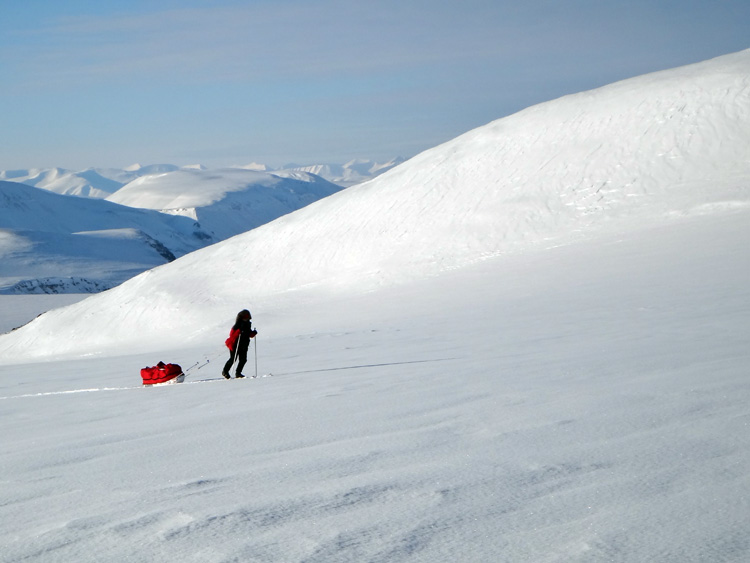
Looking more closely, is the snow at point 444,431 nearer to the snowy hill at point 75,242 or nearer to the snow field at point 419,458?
the snow field at point 419,458

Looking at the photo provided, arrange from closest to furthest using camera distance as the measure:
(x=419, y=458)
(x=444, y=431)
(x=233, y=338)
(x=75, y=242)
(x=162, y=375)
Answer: (x=419, y=458), (x=444, y=431), (x=233, y=338), (x=162, y=375), (x=75, y=242)

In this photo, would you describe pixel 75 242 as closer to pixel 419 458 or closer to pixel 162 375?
pixel 162 375

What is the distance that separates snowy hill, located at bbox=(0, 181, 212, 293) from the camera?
259 feet

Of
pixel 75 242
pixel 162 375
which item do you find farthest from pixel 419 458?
pixel 75 242

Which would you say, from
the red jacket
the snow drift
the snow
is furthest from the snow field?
the snow drift

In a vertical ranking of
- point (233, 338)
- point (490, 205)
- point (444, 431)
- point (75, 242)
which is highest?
point (75, 242)

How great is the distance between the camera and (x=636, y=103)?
110 ft

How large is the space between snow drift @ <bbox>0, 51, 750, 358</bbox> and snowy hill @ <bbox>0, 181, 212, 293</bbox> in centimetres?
4203

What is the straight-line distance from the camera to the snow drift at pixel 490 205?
2767 cm

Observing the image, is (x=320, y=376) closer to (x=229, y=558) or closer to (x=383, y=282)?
(x=229, y=558)

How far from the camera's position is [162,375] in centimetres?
1071

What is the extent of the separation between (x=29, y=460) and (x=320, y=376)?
4.47 metres

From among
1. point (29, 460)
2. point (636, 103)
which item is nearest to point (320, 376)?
point (29, 460)

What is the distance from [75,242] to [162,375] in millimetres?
105703
